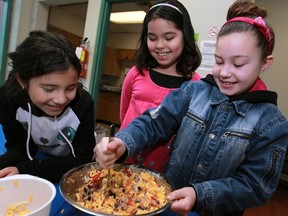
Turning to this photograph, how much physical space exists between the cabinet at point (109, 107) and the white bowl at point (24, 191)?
5.87 m

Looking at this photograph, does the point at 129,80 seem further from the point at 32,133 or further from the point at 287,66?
the point at 287,66

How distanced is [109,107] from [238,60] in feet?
20.1

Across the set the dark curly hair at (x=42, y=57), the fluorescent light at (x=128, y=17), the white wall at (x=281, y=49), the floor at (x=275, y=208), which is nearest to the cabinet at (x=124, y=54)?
the fluorescent light at (x=128, y=17)

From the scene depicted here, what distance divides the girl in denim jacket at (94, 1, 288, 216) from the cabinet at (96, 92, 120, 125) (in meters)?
5.69

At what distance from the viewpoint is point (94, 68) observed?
3078mm

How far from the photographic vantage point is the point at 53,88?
903 mm

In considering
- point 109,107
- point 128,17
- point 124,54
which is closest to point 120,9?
point 128,17

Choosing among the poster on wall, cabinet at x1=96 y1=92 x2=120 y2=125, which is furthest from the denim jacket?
cabinet at x1=96 y1=92 x2=120 y2=125

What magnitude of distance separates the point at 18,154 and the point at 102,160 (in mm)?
487

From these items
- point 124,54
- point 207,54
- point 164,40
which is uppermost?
point 124,54

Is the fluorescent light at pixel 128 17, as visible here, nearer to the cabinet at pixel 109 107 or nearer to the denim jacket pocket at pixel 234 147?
the cabinet at pixel 109 107

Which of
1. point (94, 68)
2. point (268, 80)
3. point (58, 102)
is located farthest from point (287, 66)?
point (58, 102)

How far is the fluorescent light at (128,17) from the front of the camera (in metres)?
5.25

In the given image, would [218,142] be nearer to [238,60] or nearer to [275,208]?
[238,60]
